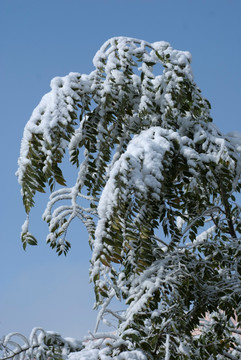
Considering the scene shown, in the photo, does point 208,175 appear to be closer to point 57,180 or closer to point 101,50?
point 57,180

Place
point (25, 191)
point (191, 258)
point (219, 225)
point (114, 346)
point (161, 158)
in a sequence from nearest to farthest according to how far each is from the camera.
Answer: point (114, 346) < point (161, 158) < point (25, 191) < point (191, 258) < point (219, 225)

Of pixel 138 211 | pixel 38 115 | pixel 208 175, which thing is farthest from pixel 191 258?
pixel 38 115

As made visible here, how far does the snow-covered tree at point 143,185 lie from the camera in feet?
9.29

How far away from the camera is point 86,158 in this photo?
3.67 m

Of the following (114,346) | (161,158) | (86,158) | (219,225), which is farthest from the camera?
(219,225)

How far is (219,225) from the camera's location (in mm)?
4023

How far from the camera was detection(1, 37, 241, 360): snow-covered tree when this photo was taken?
9.29 feet

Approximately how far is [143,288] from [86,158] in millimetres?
1112

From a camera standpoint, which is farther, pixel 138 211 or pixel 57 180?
pixel 57 180

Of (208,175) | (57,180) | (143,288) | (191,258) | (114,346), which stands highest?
(208,175)

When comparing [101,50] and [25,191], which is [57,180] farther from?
[101,50]

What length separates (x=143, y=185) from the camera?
109 inches

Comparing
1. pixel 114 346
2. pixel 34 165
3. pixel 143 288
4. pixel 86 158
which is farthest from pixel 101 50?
pixel 114 346

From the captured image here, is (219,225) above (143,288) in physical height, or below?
above
